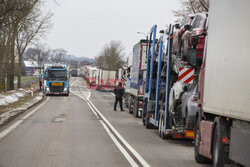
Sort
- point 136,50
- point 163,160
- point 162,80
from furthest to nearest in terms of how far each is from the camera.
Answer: point 136,50, point 162,80, point 163,160

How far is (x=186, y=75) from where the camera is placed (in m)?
15.3

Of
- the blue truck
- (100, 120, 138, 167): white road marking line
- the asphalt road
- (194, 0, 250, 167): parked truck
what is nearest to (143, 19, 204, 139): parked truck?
the asphalt road

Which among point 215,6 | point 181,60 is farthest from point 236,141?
point 181,60

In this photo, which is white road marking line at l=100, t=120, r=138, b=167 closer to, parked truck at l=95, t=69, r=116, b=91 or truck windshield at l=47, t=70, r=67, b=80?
truck windshield at l=47, t=70, r=67, b=80

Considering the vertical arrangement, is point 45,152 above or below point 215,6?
below

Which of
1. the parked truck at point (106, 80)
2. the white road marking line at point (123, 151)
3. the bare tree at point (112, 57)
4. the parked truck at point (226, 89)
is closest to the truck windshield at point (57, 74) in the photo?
the parked truck at point (106, 80)

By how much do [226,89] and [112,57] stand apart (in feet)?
406

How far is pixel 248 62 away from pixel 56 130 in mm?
11191

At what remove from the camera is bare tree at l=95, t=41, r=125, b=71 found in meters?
129

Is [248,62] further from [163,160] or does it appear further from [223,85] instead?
[163,160]

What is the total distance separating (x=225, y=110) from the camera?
8.58 meters

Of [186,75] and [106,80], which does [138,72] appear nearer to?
[186,75]

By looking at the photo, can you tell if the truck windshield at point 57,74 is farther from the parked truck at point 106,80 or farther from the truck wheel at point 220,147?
the truck wheel at point 220,147

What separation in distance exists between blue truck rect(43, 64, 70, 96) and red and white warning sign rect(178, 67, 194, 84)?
1463 inches
